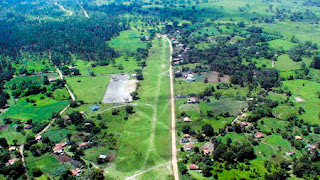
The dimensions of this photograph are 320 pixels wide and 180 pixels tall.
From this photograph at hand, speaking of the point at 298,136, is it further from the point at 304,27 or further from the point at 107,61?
the point at 304,27

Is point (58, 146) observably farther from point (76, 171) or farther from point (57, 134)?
point (76, 171)

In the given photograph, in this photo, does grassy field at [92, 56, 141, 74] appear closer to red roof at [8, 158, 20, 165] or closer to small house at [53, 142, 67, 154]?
small house at [53, 142, 67, 154]

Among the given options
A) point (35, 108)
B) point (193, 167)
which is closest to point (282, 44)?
point (193, 167)

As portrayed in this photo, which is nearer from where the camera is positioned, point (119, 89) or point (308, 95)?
point (308, 95)

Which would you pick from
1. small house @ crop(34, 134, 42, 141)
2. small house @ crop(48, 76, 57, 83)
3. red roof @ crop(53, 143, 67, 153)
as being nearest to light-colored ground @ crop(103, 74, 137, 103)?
small house @ crop(48, 76, 57, 83)

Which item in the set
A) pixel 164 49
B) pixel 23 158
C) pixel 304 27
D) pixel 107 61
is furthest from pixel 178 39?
pixel 23 158

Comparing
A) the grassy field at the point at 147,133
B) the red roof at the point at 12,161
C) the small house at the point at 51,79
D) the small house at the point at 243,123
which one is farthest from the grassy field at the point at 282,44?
the red roof at the point at 12,161
